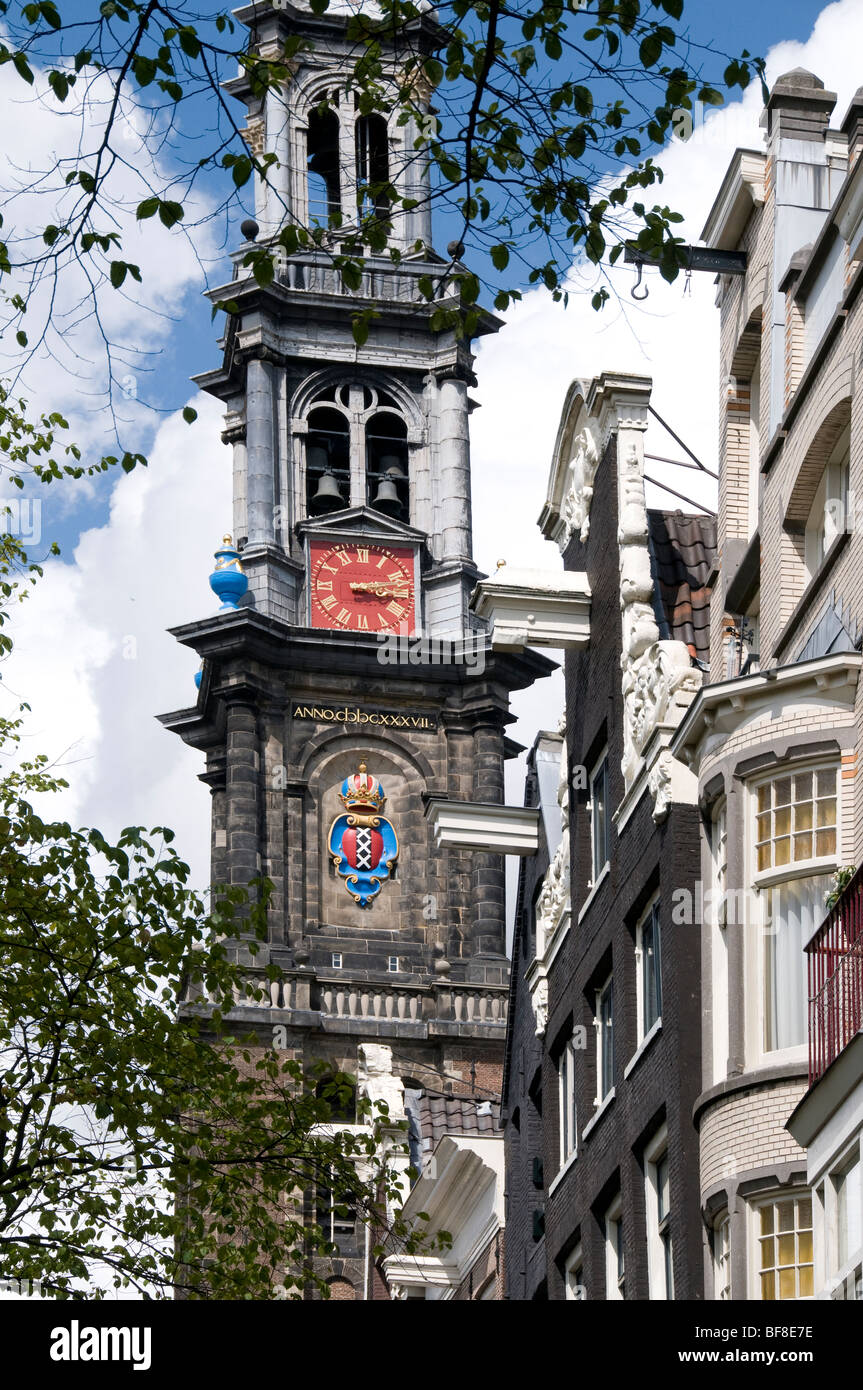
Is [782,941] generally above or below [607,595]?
below

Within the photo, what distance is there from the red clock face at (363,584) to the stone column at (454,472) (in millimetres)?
1453

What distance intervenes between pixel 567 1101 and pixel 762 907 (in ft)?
38.0

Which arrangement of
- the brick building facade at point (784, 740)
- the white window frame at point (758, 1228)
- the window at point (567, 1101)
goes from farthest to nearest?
the window at point (567, 1101)
the brick building facade at point (784, 740)
the white window frame at point (758, 1228)

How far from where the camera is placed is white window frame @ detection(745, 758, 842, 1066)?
27.0 m

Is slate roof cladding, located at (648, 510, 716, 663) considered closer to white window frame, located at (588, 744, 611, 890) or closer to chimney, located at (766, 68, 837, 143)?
white window frame, located at (588, 744, 611, 890)

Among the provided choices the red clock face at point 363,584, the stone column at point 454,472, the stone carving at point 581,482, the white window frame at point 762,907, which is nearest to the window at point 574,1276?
the stone carving at point 581,482

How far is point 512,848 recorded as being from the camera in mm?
44000

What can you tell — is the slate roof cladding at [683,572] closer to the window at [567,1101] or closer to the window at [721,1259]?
the window at [567,1101]

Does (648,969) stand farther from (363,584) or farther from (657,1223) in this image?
(363,584)

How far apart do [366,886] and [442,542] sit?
1061 centimetres

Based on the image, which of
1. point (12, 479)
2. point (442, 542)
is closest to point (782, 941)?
point (12, 479)

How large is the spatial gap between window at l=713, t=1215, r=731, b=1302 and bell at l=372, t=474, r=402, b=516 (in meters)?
67.9

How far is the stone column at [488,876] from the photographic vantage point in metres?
90.9
